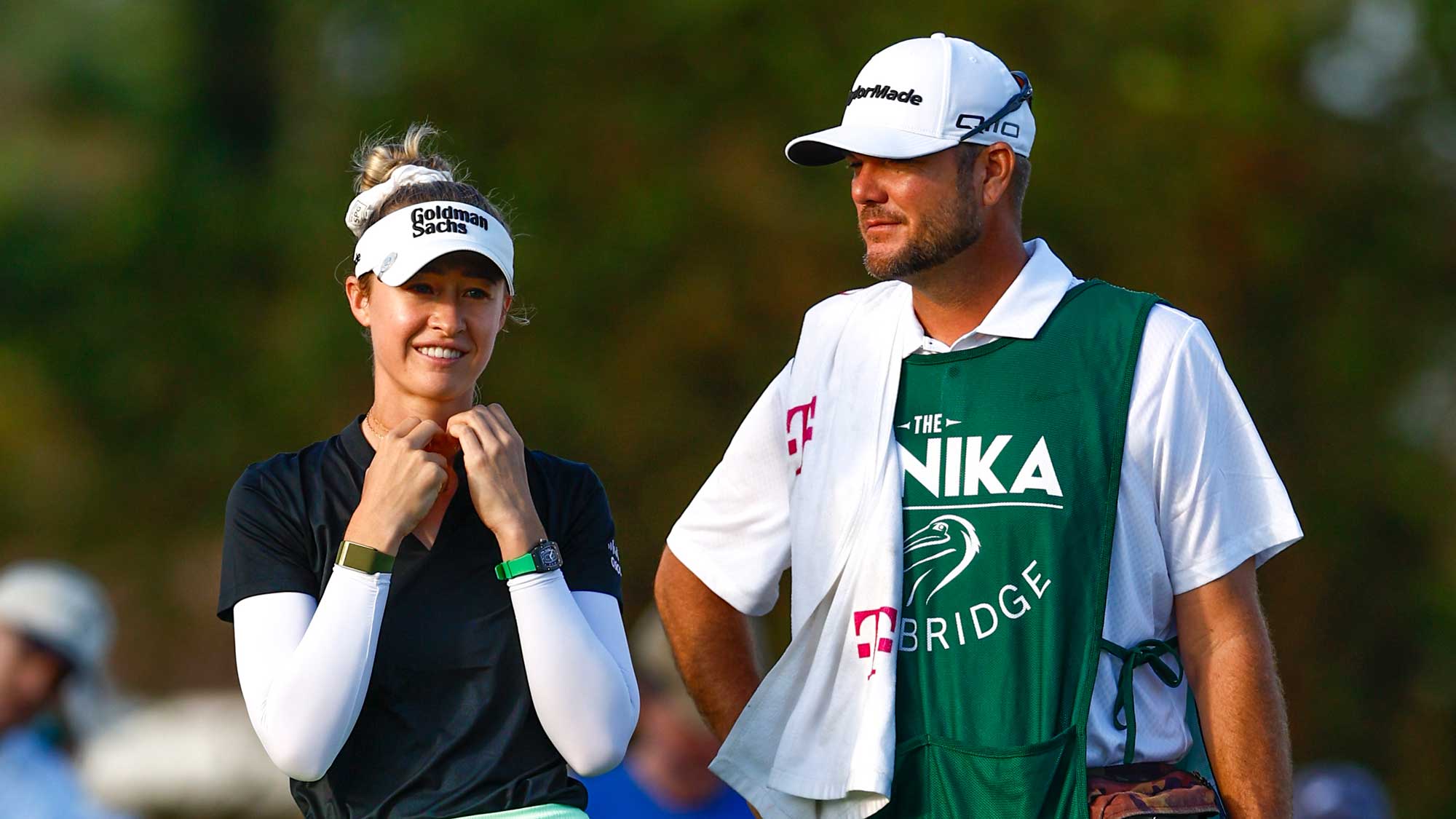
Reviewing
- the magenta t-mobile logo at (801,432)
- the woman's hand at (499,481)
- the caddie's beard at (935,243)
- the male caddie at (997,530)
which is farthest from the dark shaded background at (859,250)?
the woman's hand at (499,481)

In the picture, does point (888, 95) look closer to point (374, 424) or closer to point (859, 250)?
point (374, 424)

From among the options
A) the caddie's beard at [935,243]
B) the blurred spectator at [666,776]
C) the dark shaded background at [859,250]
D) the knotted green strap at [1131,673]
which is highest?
the dark shaded background at [859,250]

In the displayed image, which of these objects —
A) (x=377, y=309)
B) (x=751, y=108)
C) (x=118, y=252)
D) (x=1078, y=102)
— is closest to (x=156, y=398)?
(x=118, y=252)

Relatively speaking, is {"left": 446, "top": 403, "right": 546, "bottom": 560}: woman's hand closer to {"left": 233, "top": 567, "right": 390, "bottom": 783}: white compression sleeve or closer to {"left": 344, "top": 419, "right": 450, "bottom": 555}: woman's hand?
{"left": 344, "top": 419, "right": 450, "bottom": 555}: woman's hand

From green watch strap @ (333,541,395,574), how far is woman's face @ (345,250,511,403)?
412 millimetres

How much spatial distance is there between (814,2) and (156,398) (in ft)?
17.7

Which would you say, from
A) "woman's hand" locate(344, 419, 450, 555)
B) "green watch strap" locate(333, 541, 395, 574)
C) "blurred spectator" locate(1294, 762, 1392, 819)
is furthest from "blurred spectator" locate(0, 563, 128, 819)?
"blurred spectator" locate(1294, 762, 1392, 819)

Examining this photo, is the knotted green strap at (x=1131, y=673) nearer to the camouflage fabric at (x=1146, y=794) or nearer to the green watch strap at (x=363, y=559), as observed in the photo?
the camouflage fabric at (x=1146, y=794)

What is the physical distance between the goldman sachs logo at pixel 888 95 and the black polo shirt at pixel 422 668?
4.16 feet

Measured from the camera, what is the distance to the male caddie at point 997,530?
382 centimetres

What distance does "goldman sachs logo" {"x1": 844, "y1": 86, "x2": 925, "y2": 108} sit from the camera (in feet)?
13.5

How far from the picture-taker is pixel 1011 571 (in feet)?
12.6

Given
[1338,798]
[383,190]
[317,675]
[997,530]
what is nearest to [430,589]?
[317,675]

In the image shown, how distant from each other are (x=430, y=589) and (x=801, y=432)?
3.38 ft
